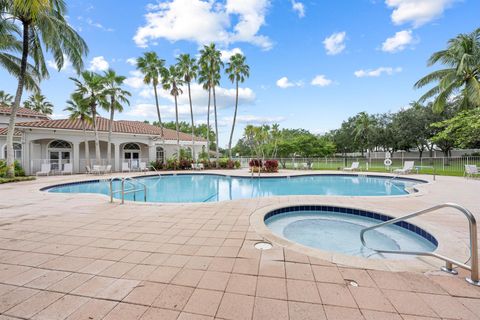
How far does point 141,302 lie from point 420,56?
20754 mm

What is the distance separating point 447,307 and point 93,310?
3.21 meters

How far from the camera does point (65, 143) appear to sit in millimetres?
18312

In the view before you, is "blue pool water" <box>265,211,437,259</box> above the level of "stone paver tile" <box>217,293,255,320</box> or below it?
below

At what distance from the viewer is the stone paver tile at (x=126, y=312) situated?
1876mm

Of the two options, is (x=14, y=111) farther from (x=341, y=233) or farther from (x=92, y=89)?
(x=341, y=233)

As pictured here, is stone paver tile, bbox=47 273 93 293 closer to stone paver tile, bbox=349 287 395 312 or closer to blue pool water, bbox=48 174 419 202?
stone paver tile, bbox=349 287 395 312

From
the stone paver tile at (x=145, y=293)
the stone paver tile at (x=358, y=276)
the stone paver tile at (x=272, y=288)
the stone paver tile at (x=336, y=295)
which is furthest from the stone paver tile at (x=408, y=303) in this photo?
the stone paver tile at (x=145, y=293)

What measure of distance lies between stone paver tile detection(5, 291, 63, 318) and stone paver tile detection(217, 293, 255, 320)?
1656 millimetres

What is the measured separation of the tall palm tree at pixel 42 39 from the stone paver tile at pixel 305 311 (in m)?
13.5

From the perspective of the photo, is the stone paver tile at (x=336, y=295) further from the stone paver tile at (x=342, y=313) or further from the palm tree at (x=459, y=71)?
the palm tree at (x=459, y=71)

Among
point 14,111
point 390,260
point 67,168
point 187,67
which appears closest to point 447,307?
point 390,260

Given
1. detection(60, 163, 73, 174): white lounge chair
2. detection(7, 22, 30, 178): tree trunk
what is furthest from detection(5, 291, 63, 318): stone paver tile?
detection(60, 163, 73, 174): white lounge chair

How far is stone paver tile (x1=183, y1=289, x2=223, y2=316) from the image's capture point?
1.95 meters

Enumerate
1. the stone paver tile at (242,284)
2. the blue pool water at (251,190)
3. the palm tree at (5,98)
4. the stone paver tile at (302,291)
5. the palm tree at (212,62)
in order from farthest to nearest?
the palm tree at (5,98), the palm tree at (212,62), the blue pool water at (251,190), the stone paver tile at (242,284), the stone paver tile at (302,291)
